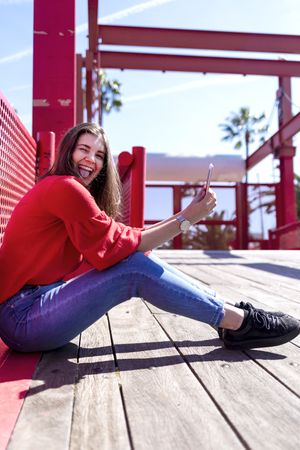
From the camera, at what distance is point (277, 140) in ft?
41.4

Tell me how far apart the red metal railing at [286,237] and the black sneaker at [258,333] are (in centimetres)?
976

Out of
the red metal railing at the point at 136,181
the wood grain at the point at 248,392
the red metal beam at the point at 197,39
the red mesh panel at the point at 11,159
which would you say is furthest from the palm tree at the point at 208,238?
the wood grain at the point at 248,392

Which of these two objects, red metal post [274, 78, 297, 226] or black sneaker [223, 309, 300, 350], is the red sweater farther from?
red metal post [274, 78, 297, 226]

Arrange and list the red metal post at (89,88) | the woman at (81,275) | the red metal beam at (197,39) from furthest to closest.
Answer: the red metal post at (89,88), the red metal beam at (197,39), the woman at (81,275)

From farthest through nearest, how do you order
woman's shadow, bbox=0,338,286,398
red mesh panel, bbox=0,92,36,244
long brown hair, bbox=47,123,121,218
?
1. red mesh panel, bbox=0,92,36,244
2. long brown hair, bbox=47,123,121,218
3. woman's shadow, bbox=0,338,286,398

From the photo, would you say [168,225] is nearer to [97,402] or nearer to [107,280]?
[107,280]

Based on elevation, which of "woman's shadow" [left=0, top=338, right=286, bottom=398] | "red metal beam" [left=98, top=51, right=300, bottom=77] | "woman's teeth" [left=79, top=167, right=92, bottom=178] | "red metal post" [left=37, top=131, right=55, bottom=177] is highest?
"red metal beam" [left=98, top=51, right=300, bottom=77]

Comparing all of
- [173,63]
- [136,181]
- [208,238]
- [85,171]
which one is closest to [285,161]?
[208,238]

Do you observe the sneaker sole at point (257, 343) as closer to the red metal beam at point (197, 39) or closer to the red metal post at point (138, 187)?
the red metal post at point (138, 187)

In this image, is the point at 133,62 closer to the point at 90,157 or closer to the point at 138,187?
the point at 138,187

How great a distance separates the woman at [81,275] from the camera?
6.60 ft

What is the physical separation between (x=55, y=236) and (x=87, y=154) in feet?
1.38

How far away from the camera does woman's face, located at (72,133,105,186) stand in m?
2.23

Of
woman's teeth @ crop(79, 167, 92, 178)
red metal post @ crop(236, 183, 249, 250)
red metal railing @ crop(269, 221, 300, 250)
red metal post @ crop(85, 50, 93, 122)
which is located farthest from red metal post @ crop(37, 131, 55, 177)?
red metal post @ crop(236, 183, 249, 250)
